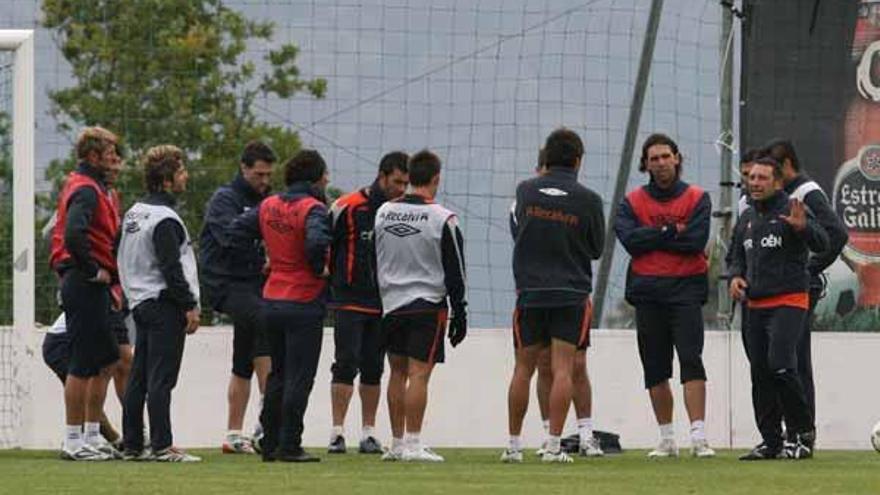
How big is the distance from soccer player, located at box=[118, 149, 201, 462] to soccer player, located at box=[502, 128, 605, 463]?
6.04ft

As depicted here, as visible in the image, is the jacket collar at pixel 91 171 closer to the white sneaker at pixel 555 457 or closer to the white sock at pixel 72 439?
the white sock at pixel 72 439

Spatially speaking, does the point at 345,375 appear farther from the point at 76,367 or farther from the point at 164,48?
the point at 164,48

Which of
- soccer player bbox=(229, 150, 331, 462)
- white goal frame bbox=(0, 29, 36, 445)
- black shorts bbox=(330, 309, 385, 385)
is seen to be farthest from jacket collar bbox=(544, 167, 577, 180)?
white goal frame bbox=(0, 29, 36, 445)

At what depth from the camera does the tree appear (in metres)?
18.5

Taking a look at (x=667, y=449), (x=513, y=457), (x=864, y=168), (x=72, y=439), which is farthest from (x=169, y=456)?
(x=864, y=168)

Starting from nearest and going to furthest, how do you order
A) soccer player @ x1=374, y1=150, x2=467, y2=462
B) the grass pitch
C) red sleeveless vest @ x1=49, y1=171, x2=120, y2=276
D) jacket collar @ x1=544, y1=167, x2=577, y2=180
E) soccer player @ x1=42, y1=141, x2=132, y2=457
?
the grass pitch < soccer player @ x1=374, y1=150, x2=467, y2=462 < jacket collar @ x1=544, y1=167, x2=577, y2=180 < red sleeveless vest @ x1=49, y1=171, x2=120, y2=276 < soccer player @ x1=42, y1=141, x2=132, y2=457

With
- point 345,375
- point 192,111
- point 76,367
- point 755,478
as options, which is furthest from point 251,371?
point 755,478

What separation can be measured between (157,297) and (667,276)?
119 inches

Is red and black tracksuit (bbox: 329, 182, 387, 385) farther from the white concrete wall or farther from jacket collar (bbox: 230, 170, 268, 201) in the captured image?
the white concrete wall

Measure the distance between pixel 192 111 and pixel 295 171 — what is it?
429 cm

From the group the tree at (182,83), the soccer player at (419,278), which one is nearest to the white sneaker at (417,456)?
the soccer player at (419,278)

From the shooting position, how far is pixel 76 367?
49.0 feet

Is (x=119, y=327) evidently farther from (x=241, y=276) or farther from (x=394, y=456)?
(x=394, y=456)

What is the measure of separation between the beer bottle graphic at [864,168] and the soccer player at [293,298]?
5716mm
